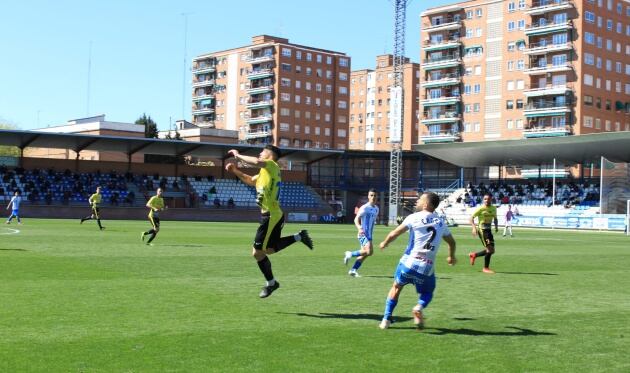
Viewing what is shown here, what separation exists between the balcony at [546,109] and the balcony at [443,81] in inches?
553

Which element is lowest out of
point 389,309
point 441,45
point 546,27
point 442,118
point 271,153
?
point 389,309

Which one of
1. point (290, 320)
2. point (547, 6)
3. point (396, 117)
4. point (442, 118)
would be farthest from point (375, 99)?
point (290, 320)

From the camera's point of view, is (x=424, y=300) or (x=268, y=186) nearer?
(x=424, y=300)

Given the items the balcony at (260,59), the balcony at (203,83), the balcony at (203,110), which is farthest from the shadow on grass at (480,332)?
the balcony at (203,83)

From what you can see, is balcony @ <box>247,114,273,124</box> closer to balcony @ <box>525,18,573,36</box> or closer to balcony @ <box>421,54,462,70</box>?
balcony @ <box>421,54,462,70</box>

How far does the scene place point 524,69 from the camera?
9975 cm

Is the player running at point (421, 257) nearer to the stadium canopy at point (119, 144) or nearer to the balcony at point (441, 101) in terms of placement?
the stadium canopy at point (119, 144)

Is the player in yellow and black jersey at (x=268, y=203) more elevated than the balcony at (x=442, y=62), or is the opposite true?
the balcony at (x=442, y=62)

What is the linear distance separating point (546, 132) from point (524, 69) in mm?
9651

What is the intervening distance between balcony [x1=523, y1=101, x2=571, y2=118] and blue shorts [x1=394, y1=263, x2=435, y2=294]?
297 feet

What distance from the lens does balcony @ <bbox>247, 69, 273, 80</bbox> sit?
134125 millimetres

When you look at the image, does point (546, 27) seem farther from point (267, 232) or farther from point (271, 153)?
point (267, 232)

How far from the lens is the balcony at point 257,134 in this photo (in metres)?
135

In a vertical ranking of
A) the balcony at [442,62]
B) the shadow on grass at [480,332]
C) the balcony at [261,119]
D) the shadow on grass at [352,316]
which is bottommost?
the shadow on grass at [480,332]
